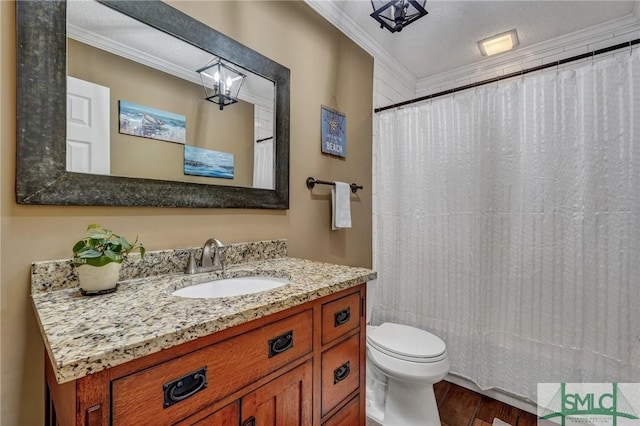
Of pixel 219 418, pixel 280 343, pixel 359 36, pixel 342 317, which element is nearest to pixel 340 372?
pixel 342 317

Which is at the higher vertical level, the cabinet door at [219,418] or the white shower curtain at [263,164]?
the white shower curtain at [263,164]

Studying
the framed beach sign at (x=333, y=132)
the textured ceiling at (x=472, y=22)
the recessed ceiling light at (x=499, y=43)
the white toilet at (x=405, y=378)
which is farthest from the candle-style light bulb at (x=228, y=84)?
the recessed ceiling light at (x=499, y=43)

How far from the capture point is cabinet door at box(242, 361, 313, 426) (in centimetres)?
71

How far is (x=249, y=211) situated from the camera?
1379mm

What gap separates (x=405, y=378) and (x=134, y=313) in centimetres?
124

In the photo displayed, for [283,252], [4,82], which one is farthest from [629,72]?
[4,82]

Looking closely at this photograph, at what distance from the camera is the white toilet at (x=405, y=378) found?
4.61ft

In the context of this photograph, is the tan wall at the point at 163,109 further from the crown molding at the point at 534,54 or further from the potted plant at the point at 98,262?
the crown molding at the point at 534,54

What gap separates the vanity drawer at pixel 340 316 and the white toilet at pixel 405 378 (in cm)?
57

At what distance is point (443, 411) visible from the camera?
5.52ft

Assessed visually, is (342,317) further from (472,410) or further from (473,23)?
(473,23)

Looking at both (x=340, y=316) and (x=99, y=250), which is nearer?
(x=99, y=250)

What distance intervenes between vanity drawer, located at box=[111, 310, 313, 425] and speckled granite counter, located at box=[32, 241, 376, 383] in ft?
0.18
